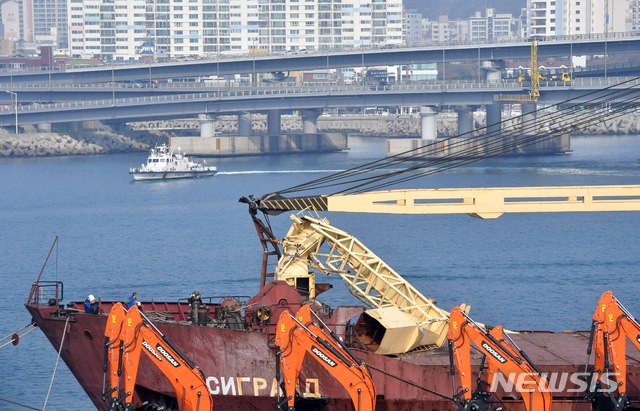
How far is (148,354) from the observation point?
2958 centimetres

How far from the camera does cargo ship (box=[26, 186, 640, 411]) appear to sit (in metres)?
31.7

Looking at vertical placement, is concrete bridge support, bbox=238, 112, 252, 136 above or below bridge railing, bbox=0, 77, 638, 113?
below

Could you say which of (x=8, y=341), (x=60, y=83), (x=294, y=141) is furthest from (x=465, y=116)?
(x=8, y=341)

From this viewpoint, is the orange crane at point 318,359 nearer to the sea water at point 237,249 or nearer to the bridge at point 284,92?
the sea water at point 237,249

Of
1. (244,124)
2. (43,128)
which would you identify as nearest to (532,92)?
(244,124)

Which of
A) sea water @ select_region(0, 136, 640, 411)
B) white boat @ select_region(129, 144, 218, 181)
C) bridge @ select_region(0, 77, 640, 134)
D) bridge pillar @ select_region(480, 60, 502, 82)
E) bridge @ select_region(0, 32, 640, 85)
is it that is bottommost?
sea water @ select_region(0, 136, 640, 411)

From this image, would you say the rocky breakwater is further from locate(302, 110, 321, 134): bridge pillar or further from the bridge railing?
locate(302, 110, 321, 134): bridge pillar

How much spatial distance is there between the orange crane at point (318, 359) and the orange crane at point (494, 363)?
6.97 ft

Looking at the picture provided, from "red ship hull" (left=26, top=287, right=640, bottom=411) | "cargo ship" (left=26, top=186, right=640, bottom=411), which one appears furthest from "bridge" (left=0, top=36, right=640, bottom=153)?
→ "red ship hull" (left=26, top=287, right=640, bottom=411)

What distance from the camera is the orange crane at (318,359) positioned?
2939cm

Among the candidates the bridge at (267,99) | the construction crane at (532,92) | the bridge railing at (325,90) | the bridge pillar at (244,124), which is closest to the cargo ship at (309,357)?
the bridge railing at (325,90)

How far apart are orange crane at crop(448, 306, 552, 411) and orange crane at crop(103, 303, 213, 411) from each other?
5.79 m

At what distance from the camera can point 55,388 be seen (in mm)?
41094

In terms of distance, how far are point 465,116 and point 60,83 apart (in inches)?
2203
